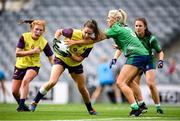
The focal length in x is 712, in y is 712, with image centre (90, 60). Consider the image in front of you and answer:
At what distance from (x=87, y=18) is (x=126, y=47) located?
17583 millimetres

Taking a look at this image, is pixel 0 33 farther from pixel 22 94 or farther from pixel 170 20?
pixel 22 94

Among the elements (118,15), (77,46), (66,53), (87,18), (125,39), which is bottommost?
(87,18)

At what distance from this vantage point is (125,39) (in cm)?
1355

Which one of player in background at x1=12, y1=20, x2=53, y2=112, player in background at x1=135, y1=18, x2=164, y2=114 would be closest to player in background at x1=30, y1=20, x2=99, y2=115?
player in background at x1=12, y1=20, x2=53, y2=112

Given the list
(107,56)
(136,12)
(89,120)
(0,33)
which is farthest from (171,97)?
(89,120)

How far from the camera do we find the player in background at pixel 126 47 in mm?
13305

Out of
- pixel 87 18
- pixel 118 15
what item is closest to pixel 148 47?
pixel 118 15

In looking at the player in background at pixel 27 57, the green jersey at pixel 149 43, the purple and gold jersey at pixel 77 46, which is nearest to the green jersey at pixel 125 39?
the purple and gold jersey at pixel 77 46

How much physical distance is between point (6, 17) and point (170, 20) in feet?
24.2

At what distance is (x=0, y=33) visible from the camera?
31.6 metres

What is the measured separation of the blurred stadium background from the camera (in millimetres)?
29109

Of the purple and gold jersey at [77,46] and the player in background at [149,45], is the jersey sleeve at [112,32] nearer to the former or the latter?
the purple and gold jersey at [77,46]

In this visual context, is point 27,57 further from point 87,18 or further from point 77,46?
point 87,18

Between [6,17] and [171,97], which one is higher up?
[6,17]
